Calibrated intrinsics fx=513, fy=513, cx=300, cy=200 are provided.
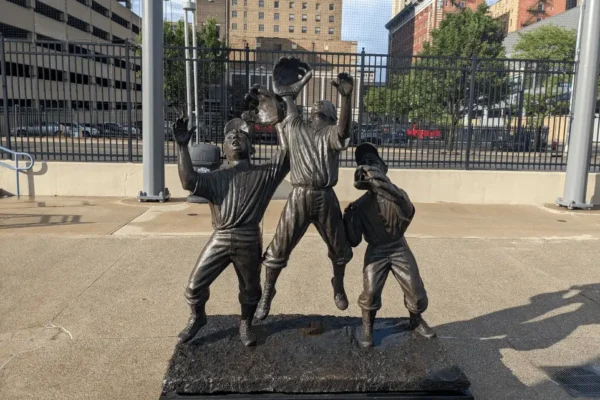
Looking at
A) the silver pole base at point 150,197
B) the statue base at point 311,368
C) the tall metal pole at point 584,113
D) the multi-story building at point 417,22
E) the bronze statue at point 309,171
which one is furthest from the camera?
the multi-story building at point 417,22

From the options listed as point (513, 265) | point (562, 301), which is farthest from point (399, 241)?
point (513, 265)

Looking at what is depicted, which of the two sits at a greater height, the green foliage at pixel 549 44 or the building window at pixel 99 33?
the building window at pixel 99 33

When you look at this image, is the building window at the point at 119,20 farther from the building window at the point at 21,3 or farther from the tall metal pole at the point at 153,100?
the tall metal pole at the point at 153,100

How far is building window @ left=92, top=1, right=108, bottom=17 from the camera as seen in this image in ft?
169

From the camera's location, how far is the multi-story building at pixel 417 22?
233ft

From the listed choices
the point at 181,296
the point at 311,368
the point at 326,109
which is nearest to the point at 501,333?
the point at 311,368

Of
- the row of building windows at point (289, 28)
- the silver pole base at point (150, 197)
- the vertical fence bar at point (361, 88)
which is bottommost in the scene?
the silver pole base at point (150, 197)

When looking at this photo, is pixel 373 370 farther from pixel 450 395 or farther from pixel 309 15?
pixel 309 15

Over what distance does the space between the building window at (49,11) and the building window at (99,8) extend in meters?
7.73

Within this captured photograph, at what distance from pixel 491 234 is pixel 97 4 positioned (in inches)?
2140

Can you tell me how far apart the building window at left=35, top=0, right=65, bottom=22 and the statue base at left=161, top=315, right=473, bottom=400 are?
150 ft

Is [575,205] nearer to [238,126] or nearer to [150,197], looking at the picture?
[150,197]

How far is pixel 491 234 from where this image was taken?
7797 millimetres

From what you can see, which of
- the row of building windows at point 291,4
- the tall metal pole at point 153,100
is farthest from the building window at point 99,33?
the tall metal pole at point 153,100
